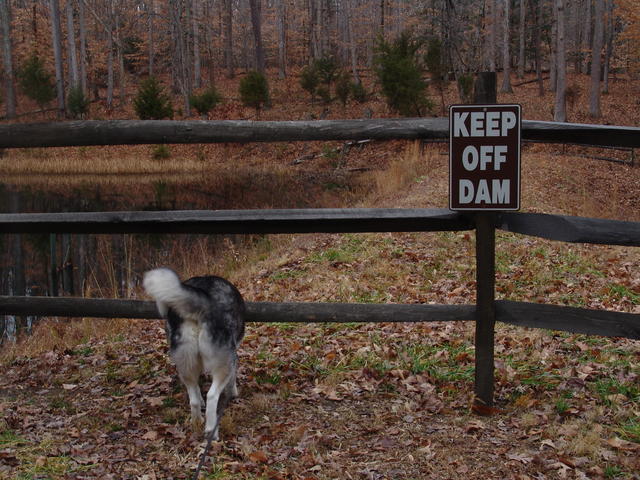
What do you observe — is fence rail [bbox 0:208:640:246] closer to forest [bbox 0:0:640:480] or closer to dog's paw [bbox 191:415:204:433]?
forest [bbox 0:0:640:480]

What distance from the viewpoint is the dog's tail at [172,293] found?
3494 mm

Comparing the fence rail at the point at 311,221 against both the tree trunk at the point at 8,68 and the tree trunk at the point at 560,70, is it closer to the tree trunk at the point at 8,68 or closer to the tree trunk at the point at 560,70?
the tree trunk at the point at 560,70

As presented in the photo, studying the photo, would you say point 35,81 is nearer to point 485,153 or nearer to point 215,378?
point 215,378

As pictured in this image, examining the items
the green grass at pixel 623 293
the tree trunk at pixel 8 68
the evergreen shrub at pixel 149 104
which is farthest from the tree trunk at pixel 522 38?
the green grass at pixel 623 293

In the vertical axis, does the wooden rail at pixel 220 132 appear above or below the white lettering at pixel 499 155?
above

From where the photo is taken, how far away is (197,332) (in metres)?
3.75

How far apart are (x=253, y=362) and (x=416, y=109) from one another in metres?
26.9

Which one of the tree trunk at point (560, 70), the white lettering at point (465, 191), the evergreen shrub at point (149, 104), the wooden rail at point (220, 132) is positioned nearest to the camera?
the white lettering at point (465, 191)

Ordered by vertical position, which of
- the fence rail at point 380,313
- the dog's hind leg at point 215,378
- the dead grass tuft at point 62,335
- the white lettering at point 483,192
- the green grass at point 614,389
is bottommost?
the dead grass tuft at point 62,335

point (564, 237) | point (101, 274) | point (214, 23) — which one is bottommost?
point (101, 274)

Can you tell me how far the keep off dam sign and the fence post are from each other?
0.42ft

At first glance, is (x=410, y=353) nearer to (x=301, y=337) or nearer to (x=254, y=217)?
(x=301, y=337)

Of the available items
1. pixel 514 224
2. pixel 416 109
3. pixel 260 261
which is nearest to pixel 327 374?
pixel 514 224

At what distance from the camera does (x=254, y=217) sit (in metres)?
4.36
